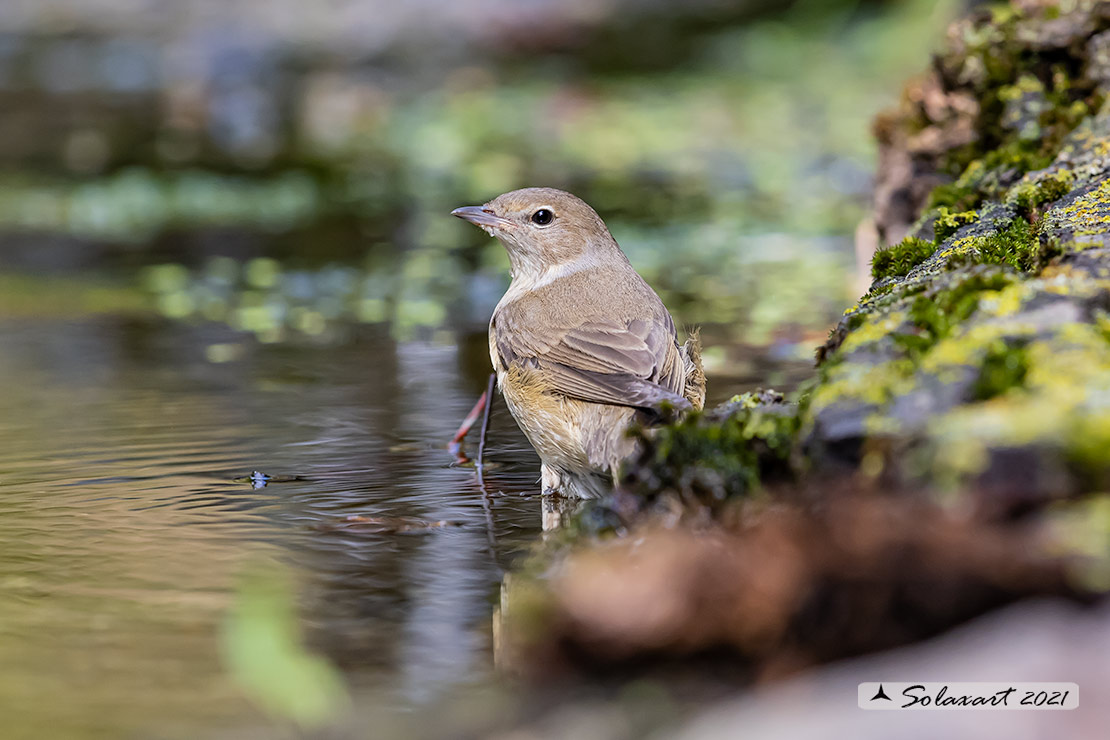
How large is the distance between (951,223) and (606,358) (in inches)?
61.9

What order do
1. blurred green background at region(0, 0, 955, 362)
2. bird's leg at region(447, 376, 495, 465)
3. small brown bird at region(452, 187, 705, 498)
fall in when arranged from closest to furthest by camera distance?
small brown bird at region(452, 187, 705, 498) < bird's leg at region(447, 376, 495, 465) < blurred green background at region(0, 0, 955, 362)

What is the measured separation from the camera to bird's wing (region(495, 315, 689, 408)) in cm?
486

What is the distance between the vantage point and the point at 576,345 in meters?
5.19

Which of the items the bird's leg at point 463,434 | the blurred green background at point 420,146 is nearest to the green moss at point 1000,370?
the bird's leg at point 463,434

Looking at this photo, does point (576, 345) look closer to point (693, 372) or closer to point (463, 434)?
point (693, 372)

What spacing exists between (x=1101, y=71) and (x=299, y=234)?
7.10 metres

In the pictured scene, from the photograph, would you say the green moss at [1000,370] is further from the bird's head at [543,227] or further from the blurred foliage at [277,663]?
the bird's head at [543,227]

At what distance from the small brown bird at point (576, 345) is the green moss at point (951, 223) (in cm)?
106

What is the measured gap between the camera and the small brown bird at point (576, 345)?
481 cm

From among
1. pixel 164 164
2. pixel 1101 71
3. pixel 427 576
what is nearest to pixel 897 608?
pixel 427 576

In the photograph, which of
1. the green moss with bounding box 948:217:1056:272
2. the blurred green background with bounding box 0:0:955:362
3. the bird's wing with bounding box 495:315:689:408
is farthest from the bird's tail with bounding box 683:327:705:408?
the blurred green background with bounding box 0:0:955:362

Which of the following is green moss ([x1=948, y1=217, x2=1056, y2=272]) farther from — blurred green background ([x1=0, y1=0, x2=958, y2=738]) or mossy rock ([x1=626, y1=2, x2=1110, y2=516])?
blurred green background ([x1=0, y1=0, x2=958, y2=738])

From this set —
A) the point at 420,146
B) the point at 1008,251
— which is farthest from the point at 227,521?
the point at 420,146

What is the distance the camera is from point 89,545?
177 inches
